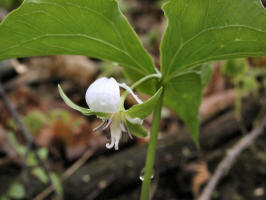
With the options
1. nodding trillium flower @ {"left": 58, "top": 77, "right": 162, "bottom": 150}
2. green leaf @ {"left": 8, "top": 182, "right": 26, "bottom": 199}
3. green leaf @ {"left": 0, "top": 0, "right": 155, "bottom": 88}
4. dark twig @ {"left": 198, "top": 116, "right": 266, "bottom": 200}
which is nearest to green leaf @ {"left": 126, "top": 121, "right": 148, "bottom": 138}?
nodding trillium flower @ {"left": 58, "top": 77, "right": 162, "bottom": 150}

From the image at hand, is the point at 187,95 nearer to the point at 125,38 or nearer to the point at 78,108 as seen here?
the point at 125,38

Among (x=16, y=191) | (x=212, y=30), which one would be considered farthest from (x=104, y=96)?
(x=16, y=191)

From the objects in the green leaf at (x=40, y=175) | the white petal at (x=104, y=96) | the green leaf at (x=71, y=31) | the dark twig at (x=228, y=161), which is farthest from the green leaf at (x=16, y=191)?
the white petal at (x=104, y=96)

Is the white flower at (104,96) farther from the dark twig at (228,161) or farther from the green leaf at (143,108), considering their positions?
the dark twig at (228,161)

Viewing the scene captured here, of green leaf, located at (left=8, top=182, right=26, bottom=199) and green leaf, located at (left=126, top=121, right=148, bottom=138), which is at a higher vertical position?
green leaf, located at (left=8, top=182, right=26, bottom=199)

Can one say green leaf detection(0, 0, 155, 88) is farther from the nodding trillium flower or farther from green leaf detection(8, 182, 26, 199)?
green leaf detection(8, 182, 26, 199)

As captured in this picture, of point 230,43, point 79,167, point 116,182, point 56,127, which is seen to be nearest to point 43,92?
point 56,127
